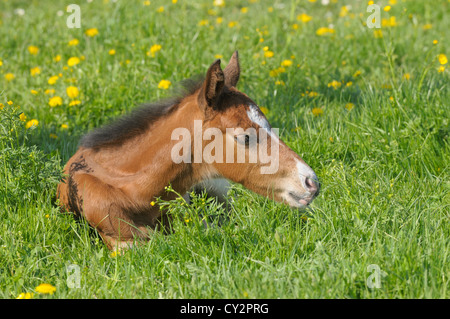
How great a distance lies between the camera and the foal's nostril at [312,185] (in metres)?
3.75

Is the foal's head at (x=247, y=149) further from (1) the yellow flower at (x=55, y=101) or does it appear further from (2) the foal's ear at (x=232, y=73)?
(1) the yellow flower at (x=55, y=101)

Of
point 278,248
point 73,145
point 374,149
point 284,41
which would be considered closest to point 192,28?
point 284,41

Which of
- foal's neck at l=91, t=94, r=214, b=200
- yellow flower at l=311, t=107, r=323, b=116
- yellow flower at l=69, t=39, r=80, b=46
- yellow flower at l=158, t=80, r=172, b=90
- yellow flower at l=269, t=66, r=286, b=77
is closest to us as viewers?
foal's neck at l=91, t=94, r=214, b=200

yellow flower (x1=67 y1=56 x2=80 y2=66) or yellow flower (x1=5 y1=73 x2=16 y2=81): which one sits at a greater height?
yellow flower (x1=67 y1=56 x2=80 y2=66)

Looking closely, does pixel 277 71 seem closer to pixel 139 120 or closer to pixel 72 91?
pixel 72 91

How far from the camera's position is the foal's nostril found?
3.75m

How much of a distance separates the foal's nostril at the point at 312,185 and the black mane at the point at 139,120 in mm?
946

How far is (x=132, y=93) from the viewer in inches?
231

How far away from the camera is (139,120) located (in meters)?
4.14

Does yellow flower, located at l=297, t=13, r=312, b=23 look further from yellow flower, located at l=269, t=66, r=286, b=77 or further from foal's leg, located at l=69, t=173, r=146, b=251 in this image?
foal's leg, located at l=69, t=173, r=146, b=251

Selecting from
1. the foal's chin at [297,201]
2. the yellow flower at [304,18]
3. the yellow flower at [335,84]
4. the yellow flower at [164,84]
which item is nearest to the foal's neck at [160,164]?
the foal's chin at [297,201]

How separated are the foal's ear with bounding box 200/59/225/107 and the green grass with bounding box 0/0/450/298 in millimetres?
674

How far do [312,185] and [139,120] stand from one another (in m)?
1.24

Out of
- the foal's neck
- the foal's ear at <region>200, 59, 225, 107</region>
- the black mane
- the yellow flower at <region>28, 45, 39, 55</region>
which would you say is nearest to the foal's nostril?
the foal's neck
